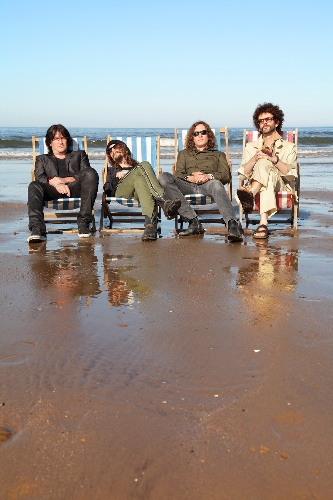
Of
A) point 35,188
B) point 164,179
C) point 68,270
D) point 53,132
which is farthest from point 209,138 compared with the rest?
point 68,270

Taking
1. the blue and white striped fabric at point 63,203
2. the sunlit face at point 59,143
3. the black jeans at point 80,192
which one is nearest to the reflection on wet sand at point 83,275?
the black jeans at point 80,192

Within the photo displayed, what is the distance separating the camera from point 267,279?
4234mm

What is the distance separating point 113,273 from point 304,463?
109 inches

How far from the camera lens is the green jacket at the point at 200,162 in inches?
263

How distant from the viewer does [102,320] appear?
130 inches

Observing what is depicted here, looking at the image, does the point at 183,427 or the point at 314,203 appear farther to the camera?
the point at 314,203

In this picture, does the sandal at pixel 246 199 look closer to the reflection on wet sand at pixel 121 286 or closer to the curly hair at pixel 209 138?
the curly hair at pixel 209 138

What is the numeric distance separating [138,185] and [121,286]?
95.3 inches

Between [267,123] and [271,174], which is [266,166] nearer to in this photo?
[271,174]

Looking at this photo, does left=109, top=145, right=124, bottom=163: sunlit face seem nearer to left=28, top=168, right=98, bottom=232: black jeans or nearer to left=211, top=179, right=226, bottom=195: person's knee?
left=28, top=168, right=98, bottom=232: black jeans

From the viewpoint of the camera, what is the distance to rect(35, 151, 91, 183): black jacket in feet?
21.1

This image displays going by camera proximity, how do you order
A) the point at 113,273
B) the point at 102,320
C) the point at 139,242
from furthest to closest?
the point at 139,242 → the point at 113,273 → the point at 102,320

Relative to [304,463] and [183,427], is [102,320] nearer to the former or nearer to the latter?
[183,427]

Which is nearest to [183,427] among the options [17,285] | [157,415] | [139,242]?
[157,415]
